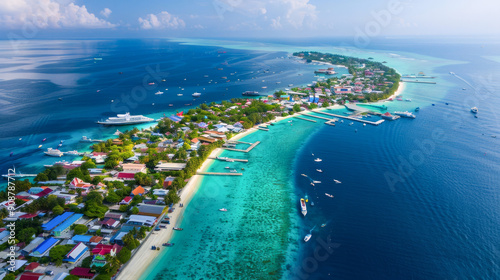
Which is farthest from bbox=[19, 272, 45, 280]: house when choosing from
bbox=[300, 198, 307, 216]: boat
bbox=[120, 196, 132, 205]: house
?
bbox=[300, 198, 307, 216]: boat

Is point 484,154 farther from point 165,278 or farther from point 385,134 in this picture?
point 165,278

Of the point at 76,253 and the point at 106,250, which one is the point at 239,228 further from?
the point at 76,253

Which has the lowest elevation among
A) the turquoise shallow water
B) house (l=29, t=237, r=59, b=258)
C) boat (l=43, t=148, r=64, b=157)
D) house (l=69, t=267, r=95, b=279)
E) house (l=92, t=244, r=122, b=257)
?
the turquoise shallow water

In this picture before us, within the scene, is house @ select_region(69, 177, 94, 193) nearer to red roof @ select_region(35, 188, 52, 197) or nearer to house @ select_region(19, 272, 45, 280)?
red roof @ select_region(35, 188, 52, 197)

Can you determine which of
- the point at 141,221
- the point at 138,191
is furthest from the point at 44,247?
the point at 138,191

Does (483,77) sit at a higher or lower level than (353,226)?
higher

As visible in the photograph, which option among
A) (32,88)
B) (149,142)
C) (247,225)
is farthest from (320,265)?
(32,88)

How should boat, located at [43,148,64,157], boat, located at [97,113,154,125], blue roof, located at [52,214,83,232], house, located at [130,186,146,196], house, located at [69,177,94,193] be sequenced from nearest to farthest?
blue roof, located at [52,214,83,232]
house, located at [130,186,146,196]
house, located at [69,177,94,193]
boat, located at [43,148,64,157]
boat, located at [97,113,154,125]
